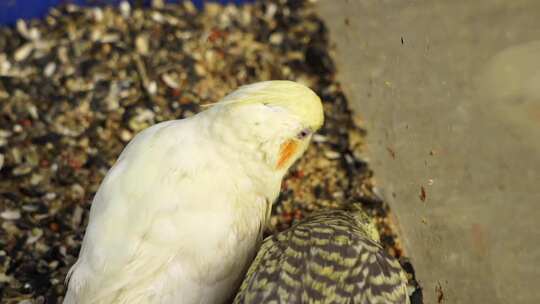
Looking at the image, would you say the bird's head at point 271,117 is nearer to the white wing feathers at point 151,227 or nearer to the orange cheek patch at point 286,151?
the orange cheek patch at point 286,151

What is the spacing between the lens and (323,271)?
147 cm

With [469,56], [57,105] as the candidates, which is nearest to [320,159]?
[469,56]

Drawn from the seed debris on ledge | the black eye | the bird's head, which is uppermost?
the bird's head

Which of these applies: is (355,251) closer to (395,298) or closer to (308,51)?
(395,298)

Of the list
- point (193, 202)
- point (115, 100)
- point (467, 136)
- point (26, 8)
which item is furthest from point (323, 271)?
point (26, 8)

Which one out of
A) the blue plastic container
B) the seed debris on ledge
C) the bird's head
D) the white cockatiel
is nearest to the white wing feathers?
the white cockatiel

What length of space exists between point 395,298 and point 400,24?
805mm

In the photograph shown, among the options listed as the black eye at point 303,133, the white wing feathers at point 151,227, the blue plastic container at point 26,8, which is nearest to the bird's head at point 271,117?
the black eye at point 303,133

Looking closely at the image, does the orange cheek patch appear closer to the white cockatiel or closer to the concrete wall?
the white cockatiel

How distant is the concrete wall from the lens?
1545mm

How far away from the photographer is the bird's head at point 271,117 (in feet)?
5.59

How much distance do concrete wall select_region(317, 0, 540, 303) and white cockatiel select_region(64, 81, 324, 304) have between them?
0.31m

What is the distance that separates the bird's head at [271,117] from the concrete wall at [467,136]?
312 millimetres

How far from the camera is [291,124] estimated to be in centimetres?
172
